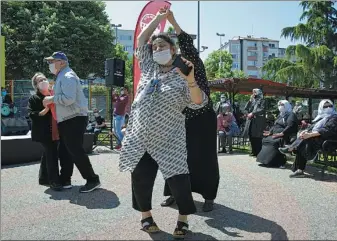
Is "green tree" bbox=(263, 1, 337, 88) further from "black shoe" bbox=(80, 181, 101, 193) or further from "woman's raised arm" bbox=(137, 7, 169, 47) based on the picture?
"woman's raised arm" bbox=(137, 7, 169, 47)

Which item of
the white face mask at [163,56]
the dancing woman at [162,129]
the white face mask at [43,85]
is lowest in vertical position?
the dancing woman at [162,129]

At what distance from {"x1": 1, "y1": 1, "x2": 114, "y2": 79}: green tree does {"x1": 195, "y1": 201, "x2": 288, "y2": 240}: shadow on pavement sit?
804 inches

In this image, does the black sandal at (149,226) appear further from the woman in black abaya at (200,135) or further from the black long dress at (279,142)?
the black long dress at (279,142)

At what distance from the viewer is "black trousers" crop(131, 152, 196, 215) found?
10.6 feet

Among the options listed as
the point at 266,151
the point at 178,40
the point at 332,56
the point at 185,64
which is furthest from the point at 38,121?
the point at 332,56

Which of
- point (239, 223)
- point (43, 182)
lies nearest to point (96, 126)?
point (43, 182)

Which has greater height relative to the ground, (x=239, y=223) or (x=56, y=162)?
(x=56, y=162)

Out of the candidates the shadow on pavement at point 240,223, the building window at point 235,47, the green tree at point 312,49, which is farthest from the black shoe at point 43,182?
the building window at point 235,47

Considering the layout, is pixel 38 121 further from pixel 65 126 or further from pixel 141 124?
pixel 141 124

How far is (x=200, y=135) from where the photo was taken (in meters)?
4.06

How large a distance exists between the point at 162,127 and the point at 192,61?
110 centimetres

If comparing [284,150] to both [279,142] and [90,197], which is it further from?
[90,197]

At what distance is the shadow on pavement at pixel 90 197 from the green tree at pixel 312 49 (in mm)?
19350

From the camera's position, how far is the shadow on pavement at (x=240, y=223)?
354 centimetres
